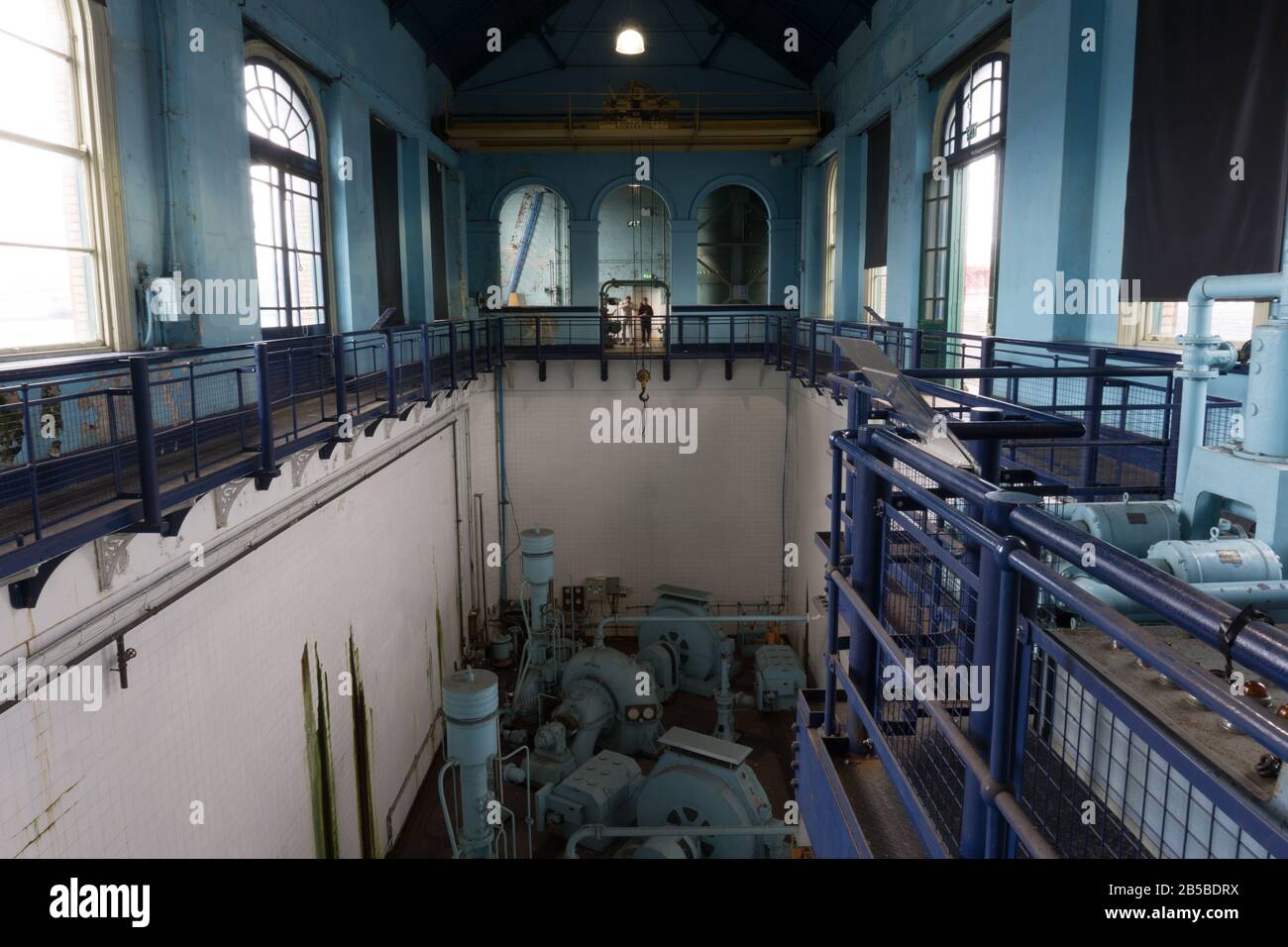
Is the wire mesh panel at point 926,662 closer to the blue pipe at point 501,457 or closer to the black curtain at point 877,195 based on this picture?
the black curtain at point 877,195

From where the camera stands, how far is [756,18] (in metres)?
17.9

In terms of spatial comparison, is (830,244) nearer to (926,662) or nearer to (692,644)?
(692,644)

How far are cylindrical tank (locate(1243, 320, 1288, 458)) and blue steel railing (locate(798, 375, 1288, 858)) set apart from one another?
5.97ft

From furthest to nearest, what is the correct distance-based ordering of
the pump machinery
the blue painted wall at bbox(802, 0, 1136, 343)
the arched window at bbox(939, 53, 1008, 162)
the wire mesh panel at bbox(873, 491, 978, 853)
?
A: 1. the arched window at bbox(939, 53, 1008, 162)
2. the blue painted wall at bbox(802, 0, 1136, 343)
3. the pump machinery
4. the wire mesh panel at bbox(873, 491, 978, 853)

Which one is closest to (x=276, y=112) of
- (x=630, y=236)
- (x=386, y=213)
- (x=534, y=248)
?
(x=386, y=213)

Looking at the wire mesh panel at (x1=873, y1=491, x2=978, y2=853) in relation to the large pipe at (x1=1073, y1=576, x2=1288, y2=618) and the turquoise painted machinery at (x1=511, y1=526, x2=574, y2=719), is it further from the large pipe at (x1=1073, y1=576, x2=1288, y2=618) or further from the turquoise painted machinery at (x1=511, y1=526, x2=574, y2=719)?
the turquoise painted machinery at (x1=511, y1=526, x2=574, y2=719)

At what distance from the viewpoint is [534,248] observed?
2398cm

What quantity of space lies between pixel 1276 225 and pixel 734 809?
24.0 feet

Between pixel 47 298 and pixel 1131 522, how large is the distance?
23.6 feet

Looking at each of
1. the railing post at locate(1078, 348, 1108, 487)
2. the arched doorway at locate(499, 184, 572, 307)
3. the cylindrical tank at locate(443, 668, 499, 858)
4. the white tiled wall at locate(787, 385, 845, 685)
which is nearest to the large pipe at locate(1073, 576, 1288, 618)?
the railing post at locate(1078, 348, 1108, 487)

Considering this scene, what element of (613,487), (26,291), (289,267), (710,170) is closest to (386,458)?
(289,267)

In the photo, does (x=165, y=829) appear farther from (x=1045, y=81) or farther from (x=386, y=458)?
(x=1045, y=81)

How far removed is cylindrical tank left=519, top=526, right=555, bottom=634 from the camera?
13.2 metres

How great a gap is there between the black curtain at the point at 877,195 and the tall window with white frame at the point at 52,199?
11.4 metres
